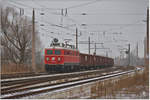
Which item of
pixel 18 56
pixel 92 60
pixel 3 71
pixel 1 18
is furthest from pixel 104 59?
pixel 3 71

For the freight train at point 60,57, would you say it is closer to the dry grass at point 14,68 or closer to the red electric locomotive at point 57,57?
the red electric locomotive at point 57,57

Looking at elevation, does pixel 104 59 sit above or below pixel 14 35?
below

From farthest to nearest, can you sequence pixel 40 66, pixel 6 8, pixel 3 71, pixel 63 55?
pixel 6 8
pixel 40 66
pixel 63 55
pixel 3 71

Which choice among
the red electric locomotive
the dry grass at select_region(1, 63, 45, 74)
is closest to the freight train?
the red electric locomotive

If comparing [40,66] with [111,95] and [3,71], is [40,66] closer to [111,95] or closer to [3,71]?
[3,71]

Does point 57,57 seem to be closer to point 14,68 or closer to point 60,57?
point 60,57

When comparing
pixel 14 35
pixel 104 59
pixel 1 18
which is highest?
pixel 1 18

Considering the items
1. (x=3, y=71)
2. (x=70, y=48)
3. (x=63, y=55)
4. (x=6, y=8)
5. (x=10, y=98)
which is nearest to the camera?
(x=10, y=98)

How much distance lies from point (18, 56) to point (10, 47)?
171 cm

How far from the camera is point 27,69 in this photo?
97.5ft

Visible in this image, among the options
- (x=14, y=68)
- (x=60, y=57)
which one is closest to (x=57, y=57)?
(x=60, y=57)

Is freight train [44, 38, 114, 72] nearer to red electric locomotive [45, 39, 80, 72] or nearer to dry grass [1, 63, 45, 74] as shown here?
red electric locomotive [45, 39, 80, 72]

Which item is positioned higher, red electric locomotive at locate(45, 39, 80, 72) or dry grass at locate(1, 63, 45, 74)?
red electric locomotive at locate(45, 39, 80, 72)

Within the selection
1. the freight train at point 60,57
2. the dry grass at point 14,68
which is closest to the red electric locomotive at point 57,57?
the freight train at point 60,57
